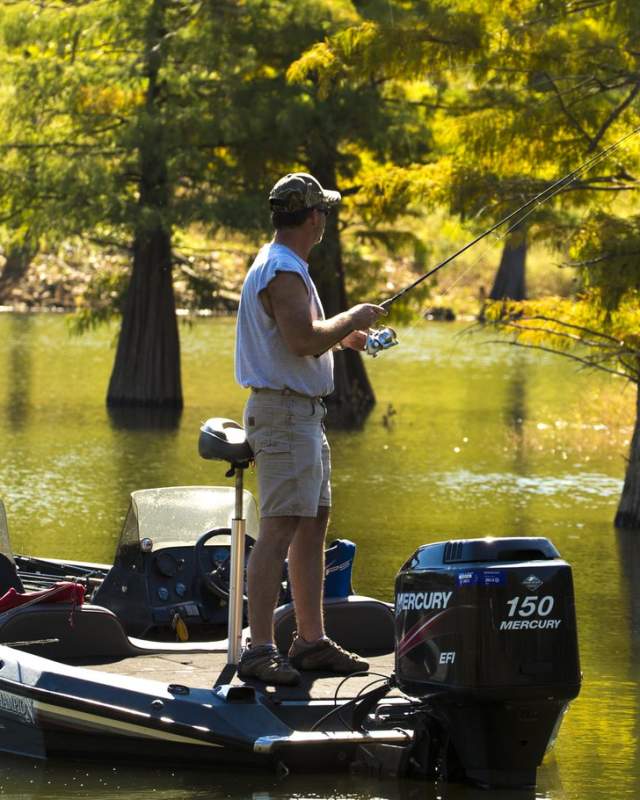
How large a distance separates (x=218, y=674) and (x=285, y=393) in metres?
1.29

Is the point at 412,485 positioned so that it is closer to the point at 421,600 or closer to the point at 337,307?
the point at 337,307

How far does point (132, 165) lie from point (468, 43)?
11.8 meters

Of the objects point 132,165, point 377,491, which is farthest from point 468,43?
point 132,165

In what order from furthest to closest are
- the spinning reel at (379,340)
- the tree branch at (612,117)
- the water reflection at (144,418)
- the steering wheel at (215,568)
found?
the water reflection at (144,418)
the tree branch at (612,117)
the steering wheel at (215,568)
the spinning reel at (379,340)

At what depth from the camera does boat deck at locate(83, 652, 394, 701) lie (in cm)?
749

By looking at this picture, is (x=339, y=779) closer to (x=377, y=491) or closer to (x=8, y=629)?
(x=8, y=629)

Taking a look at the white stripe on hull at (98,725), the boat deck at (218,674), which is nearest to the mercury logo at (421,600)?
the boat deck at (218,674)

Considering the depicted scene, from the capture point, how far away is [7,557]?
344 inches

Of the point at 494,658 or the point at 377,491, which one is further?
the point at 377,491

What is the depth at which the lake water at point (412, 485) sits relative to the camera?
748 cm

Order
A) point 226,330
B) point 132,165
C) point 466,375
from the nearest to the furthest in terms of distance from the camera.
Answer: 1. point 132,165
2. point 466,375
3. point 226,330

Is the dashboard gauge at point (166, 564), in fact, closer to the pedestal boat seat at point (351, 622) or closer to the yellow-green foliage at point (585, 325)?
the pedestal boat seat at point (351, 622)

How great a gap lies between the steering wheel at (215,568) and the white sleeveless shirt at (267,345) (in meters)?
1.52

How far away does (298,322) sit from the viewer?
734cm
